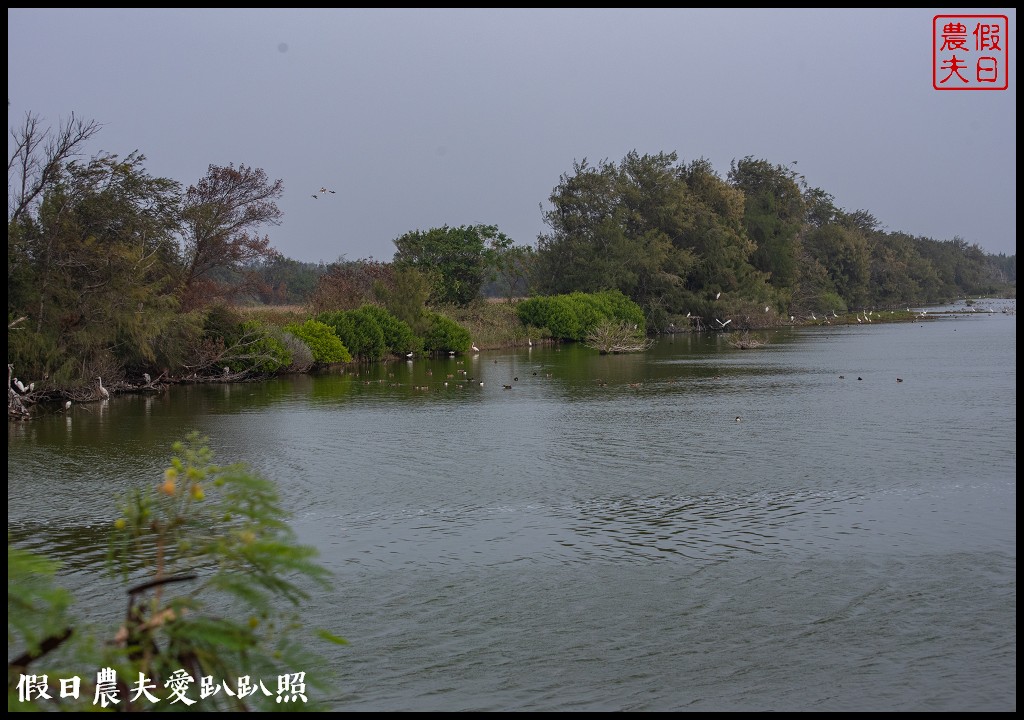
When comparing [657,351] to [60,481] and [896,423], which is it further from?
[60,481]

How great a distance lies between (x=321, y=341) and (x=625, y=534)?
76.9 ft

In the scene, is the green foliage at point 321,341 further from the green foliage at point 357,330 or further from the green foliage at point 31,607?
the green foliage at point 31,607

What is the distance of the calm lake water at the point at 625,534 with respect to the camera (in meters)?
7.08

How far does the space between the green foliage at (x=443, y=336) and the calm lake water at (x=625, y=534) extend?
1609 centimetres

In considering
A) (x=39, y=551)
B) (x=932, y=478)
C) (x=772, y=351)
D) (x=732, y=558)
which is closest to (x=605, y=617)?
(x=732, y=558)

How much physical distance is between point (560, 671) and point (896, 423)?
44.3 ft

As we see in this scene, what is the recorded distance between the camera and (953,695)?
6.68 meters

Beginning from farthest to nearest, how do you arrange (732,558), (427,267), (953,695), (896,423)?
1. (427,267)
2. (896,423)
3. (732,558)
4. (953,695)

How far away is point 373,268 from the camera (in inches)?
1981

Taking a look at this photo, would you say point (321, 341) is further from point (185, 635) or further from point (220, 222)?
point (185, 635)

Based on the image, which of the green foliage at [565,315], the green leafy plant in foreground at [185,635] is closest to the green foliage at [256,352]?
the green foliage at [565,315]

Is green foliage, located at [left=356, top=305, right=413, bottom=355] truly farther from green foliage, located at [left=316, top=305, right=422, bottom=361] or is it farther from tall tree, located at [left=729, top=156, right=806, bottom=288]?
tall tree, located at [left=729, top=156, right=806, bottom=288]

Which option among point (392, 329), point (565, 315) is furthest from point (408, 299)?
point (565, 315)

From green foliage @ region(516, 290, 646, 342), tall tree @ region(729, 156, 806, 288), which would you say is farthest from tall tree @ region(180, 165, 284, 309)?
tall tree @ region(729, 156, 806, 288)
